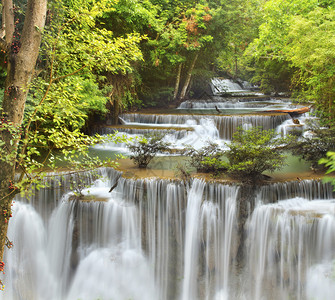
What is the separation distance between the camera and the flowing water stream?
6.28m

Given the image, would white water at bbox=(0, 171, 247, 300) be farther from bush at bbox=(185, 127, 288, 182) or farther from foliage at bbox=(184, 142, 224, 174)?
foliage at bbox=(184, 142, 224, 174)

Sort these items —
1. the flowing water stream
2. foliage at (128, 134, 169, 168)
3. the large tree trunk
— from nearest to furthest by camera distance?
1. the large tree trunk
2. the flowing water stream
3. foliage at (128, 134, 169, 168)

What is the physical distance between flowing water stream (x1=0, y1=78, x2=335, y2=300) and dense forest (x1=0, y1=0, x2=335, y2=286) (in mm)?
1680

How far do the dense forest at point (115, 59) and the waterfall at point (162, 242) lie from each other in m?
1.68

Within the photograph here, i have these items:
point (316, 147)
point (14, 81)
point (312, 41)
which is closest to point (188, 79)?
point (312, 41)

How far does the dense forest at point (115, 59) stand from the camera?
12.4 feet

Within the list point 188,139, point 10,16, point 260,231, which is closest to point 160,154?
point 188,139

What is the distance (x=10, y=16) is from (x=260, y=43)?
11457 millimetres

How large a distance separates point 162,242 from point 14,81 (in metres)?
4.92

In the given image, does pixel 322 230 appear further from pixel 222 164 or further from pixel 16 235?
pixel 16 235

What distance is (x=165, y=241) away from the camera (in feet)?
22.9

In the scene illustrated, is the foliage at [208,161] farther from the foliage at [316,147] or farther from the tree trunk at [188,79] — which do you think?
the tree trunk at [188,79]

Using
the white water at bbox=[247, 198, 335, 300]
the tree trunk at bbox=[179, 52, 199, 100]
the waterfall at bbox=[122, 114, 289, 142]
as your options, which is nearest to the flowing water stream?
the white water at bbox=[247, 198, 335, 300]

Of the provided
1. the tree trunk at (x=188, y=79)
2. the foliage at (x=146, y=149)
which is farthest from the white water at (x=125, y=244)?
the tree trunk at (x=188, y=79)
